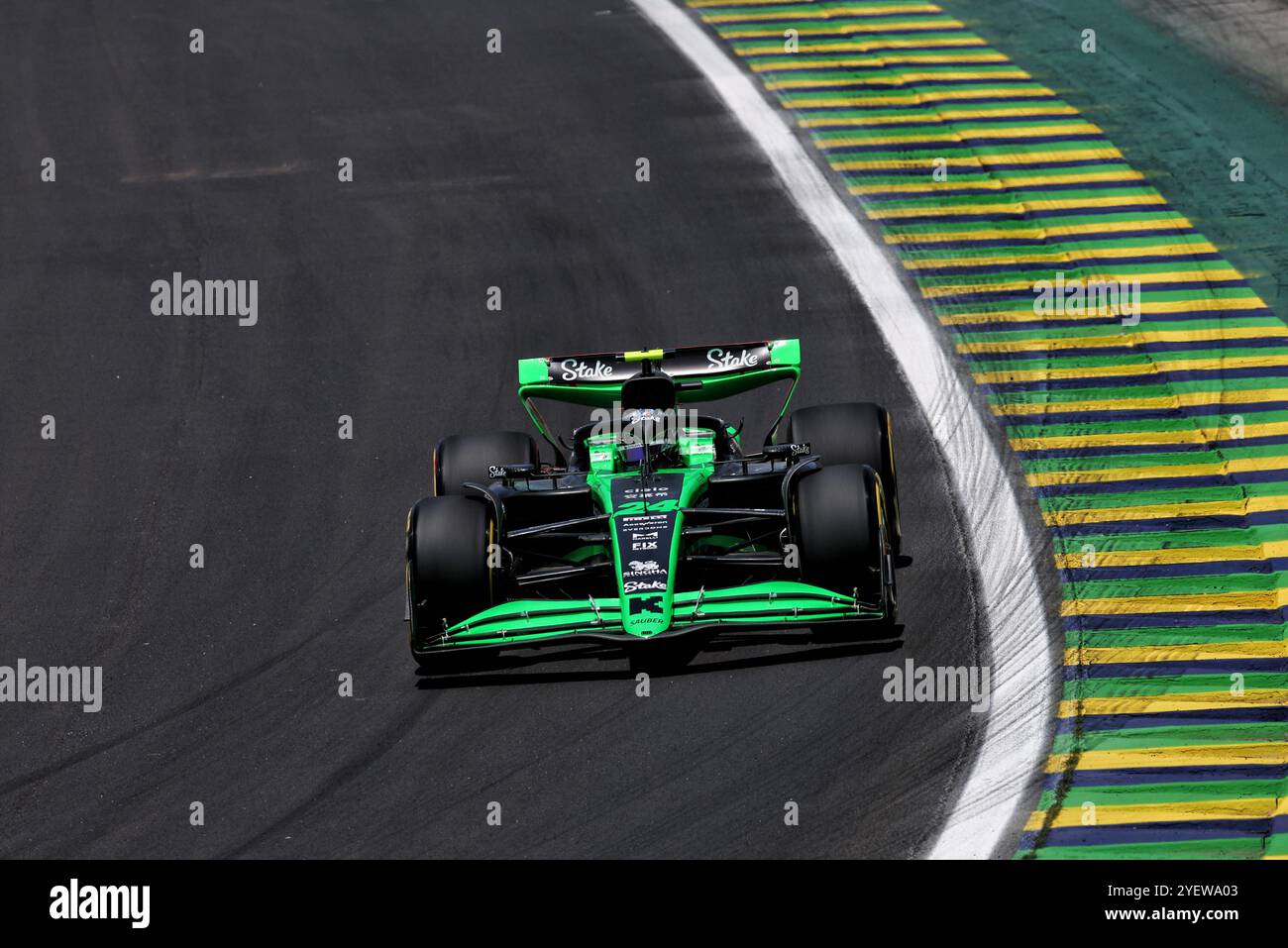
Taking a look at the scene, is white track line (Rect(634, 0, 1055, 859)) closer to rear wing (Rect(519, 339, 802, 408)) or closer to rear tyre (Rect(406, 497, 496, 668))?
rear wing (Rect(519, 339, 802, 408))

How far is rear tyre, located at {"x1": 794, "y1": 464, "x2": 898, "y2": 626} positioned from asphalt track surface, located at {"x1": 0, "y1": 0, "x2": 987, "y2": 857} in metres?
0.46

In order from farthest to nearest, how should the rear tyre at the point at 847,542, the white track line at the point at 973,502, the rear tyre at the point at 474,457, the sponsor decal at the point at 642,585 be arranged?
the rear tyre at the point at 474,457, the rear tyre at the point at 847,542, the sponsor decal at the point at 642,585, the white track line at the point at 973,502

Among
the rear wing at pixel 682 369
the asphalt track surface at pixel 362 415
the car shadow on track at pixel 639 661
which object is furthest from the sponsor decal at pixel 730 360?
the car shadow on track at pixel 639 661

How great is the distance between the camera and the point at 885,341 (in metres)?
16.4

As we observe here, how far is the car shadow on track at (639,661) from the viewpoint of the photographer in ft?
38.2

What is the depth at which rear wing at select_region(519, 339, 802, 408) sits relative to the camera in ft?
43.0

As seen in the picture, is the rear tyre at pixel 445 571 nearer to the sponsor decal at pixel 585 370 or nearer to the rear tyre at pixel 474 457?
the rear tyre at pixel 474 457

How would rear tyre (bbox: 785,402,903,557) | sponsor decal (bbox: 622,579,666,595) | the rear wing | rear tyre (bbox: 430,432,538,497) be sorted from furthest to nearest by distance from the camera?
the rear wing < rear tyre (bbox: 430,432,538,497) < rear tyre (bbox: 785,402,903,557) < sponsor decal (bbox: 622,579,666,595)

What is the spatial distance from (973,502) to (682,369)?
7.32 ft

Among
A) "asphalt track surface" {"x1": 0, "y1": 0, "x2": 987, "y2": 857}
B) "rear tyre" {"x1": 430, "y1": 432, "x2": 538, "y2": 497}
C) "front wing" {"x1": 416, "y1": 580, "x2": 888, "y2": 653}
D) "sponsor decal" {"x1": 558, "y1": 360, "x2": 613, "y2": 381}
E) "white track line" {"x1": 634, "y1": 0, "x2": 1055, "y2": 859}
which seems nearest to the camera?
"white track line" {"x1": 634, "y1": 0, "x2": 1055, "y2": 859}

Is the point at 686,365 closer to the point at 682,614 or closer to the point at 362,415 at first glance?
the point at 682,614

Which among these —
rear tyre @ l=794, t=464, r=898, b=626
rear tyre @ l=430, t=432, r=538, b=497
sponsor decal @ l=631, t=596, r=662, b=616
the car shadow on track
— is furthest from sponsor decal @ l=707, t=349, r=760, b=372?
sponsor decal @ l=631, t=596, r=662, b=616

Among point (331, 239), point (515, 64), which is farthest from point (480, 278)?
point (515, 64)
